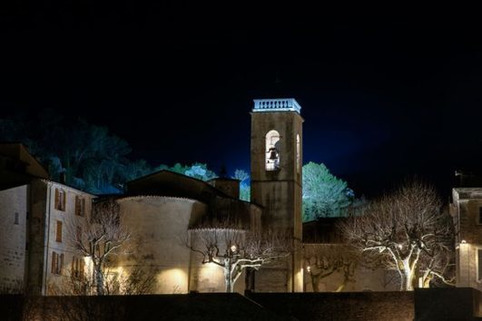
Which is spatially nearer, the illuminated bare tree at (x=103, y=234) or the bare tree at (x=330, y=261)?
the illuminated bare tree at (x=103, y=234)

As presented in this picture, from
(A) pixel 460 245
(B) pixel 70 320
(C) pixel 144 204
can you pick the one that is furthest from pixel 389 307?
(C) pixel 144 204

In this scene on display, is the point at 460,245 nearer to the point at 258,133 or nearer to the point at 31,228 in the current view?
the point at 258,133

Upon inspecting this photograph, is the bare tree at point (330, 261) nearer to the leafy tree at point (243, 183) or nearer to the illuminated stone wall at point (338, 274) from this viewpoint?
the illuminated stone wall at point (338, 274)

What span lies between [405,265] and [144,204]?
2012cm

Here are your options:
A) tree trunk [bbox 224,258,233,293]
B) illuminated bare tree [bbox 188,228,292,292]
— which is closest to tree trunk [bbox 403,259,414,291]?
illuminated bare tree [bbox 188,228,292,292]

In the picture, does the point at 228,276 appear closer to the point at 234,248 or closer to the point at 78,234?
the point at 234,248

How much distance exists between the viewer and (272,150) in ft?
251

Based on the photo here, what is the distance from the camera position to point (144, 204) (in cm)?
6831

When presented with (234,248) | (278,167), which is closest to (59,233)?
(234,248)

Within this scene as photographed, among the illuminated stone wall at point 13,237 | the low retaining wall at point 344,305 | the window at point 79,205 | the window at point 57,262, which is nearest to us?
the low retaining wall at point 344,305

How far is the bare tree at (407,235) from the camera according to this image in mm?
56156

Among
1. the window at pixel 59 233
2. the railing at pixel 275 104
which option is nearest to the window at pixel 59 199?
the window at pixel 59 233

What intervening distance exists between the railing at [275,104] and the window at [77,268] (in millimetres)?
18253

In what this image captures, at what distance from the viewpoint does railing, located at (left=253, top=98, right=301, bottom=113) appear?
7700 cm
